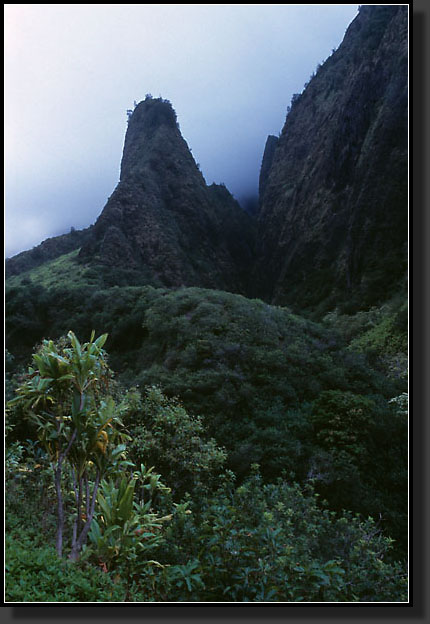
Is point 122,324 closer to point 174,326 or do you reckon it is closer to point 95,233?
point 174,326

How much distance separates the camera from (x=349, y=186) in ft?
77.9

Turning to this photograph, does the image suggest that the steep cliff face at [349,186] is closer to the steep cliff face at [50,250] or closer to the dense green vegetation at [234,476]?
the dense green vegetation at [234,476]

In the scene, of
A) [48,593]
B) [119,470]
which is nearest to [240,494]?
[119,470]

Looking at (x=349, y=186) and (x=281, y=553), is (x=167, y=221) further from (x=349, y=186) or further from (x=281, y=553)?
(x=281, y=553)

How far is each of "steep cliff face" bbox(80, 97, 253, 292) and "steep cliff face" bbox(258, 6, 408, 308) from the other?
13.9 feet

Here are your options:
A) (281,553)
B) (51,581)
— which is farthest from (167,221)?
(51,581)

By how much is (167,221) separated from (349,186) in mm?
15191

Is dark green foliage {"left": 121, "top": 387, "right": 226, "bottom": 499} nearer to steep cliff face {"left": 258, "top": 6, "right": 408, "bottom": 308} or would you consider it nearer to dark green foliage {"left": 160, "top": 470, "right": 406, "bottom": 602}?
dark green foliage {"left": 160, "top": 470, "right": 406, "bottom": 602}

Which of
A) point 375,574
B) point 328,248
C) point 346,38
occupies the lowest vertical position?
point 375,574

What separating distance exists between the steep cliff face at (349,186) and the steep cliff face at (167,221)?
13.9ft

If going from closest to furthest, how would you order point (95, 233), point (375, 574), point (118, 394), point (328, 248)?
1. point (375, 574)
2. point (118, 394)
3. point (328, 248)
4. point (95, 233)

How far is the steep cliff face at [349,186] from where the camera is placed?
1761cm

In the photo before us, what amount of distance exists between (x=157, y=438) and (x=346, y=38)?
39.2m

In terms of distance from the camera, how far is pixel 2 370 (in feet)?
12.8
